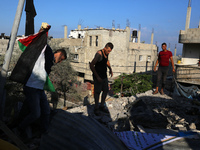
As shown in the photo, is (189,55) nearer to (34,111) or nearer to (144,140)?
(144,140)

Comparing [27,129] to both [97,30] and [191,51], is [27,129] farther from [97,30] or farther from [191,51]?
[97,30]

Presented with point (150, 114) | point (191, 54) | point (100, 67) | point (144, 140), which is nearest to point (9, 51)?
point (100, 67)

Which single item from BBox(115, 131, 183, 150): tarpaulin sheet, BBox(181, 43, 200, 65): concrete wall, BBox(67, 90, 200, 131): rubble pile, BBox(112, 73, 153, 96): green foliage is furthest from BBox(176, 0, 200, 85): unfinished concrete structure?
BBox(115, 131, 183, 150): tarpaulin sheet

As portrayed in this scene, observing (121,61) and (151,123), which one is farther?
(121,61)

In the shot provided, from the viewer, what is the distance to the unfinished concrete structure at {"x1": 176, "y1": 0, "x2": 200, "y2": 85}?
11.5 m

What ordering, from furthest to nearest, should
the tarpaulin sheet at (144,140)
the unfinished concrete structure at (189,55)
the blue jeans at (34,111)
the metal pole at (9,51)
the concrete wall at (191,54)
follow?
the concrete wall at (191,54) < the unfinished concrete structure at (189,55) < the metal pole at (9,51) < the tarpaulin sheet at (144,140) < the blue jeans at (34,111)

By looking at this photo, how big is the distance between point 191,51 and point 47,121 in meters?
14.3

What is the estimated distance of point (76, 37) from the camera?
29.2 metres

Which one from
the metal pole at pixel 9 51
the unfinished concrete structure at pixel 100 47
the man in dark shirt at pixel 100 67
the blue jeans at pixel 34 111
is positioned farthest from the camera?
the unfinished concrete structure at pixel 100 47

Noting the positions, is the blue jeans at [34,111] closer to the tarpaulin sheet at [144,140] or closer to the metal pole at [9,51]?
the metal pole at [9,51]

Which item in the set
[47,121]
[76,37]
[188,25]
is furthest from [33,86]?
[76,37]

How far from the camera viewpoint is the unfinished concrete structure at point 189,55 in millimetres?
11454

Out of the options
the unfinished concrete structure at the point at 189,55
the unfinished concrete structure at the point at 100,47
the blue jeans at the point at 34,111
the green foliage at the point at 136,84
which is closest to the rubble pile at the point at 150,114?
the blue jeans at the point at 34,111

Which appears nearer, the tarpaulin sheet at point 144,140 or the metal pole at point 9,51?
the tarpaulin sheet at point 144,140
